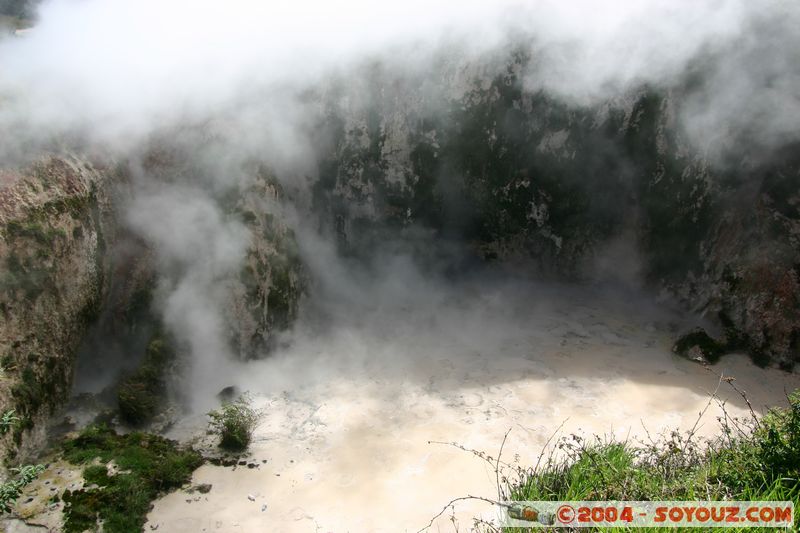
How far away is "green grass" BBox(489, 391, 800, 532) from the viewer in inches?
143

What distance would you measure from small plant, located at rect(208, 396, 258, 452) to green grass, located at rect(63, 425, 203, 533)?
0.37m

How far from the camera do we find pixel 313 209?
937 centimetres

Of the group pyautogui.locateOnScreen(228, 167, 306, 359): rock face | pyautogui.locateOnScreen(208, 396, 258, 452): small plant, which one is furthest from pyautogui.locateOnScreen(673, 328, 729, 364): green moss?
pyautogui.locateOnScreen(208, 396, 258, 452): small plant

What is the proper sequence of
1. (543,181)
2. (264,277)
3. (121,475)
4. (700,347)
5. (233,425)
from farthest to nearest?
(543,181), (264,277), (700,347), (233,425), (121,475)

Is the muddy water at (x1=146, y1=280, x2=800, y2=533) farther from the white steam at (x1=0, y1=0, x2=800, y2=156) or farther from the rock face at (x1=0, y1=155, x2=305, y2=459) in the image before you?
the white steam at (x1=0, y1=0, x2=800, y2=156)

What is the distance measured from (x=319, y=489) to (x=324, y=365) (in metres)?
2.24

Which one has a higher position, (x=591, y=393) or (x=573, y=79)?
(x=573, y=79)

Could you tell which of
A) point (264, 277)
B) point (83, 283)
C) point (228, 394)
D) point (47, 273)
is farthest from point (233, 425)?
point (47, 273)

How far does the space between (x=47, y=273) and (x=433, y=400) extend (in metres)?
4.89

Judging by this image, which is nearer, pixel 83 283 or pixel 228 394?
pixel 83 283

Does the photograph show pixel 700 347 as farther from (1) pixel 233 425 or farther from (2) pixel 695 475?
(1) pixel 233 425

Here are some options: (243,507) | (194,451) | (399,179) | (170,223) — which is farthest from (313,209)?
(243,507)

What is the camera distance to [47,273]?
20.6ft

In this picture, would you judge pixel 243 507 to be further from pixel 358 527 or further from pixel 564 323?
pixel 564 323
